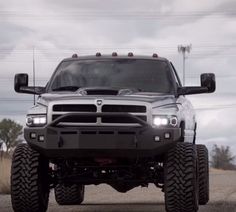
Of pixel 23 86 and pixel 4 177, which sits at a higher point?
pixel 23 86

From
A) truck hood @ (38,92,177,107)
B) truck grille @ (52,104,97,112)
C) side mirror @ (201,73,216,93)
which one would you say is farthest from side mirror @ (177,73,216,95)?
truck grille @ (52,104,97,112)

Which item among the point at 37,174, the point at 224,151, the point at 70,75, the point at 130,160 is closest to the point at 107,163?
the point at 130,160

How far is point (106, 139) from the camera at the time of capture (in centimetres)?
906

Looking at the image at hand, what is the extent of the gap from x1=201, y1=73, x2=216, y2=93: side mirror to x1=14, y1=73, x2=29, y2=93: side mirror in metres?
2.61

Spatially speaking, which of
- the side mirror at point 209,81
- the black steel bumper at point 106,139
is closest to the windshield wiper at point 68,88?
the black steel bumper at point 106,139

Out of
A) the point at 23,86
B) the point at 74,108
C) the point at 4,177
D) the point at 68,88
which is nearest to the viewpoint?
the point at 74,108

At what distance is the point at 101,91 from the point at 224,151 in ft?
262

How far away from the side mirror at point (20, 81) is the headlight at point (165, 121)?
8.02ft

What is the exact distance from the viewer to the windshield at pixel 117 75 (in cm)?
1076

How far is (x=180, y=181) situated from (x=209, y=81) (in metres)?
1.89

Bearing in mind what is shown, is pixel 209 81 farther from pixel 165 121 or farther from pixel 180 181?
pixel 180 181

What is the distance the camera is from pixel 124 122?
9.20m

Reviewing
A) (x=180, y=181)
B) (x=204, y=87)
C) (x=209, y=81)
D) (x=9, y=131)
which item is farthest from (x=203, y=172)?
(x=9, y=131)

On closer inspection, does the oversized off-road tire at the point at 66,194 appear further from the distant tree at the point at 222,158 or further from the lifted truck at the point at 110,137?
the distant tree at the point at 222,158
